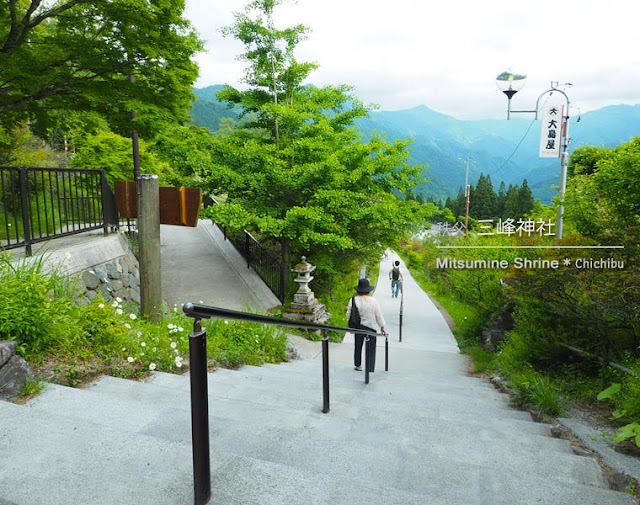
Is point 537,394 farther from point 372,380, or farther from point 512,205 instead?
point 512,205

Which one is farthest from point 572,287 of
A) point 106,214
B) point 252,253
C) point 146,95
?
point 252,253

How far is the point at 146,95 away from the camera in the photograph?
788 centimetres

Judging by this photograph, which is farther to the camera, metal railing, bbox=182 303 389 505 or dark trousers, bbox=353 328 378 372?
dark trousers, bbox=353 328 378 372

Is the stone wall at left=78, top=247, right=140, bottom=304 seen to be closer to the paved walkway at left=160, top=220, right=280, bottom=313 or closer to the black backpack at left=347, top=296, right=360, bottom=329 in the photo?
the paved walkway at left=160, top=220, right=280, bottom=313

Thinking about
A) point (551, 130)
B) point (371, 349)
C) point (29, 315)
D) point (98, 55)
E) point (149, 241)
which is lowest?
point (371, 349)

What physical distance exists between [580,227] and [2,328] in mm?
6456

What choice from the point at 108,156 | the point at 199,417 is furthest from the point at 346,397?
the point at 108,156

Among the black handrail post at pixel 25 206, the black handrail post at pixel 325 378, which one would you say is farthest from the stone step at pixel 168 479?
the black handrail post at pixel 25 206

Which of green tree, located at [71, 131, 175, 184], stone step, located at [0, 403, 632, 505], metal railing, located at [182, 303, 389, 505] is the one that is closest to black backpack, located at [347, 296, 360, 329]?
stone step, located at [0, 403, 632, 505]

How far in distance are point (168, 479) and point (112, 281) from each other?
5.40 m

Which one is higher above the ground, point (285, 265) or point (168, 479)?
point (168, 479)

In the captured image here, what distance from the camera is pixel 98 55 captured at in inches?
291

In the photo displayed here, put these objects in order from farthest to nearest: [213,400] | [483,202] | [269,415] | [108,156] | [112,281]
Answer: [483,202], [108,156], [112,281], [213,400], [269,415]

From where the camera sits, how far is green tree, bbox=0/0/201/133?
23.0 feet
